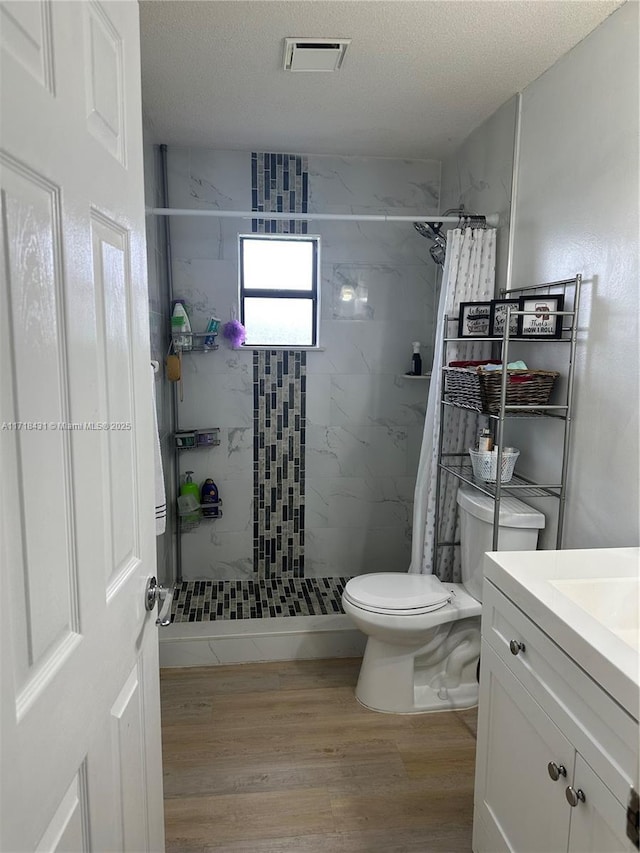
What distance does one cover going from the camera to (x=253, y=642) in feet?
8.82

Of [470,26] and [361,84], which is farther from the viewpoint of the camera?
[361,84]

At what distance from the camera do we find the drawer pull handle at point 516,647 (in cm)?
135

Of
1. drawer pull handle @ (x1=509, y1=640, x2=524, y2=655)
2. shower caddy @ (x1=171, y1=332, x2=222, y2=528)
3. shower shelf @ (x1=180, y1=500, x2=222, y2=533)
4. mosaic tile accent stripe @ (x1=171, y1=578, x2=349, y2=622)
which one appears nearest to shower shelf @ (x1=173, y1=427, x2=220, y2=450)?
shower caddy @ (x1=171, y1=332, x2=222, y2=528)

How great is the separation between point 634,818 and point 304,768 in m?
1.42

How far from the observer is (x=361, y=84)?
2.26 metres

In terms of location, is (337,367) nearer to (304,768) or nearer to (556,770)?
(304,768)

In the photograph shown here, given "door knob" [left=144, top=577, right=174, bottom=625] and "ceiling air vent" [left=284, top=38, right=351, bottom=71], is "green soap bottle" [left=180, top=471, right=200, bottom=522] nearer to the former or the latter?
"door knob" [left=144, top=577, right=174, bottom=625]

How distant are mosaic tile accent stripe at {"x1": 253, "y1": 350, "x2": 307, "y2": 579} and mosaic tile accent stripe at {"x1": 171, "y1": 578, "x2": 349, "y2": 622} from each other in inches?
5.1

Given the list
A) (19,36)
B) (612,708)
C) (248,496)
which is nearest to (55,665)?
(19,36)

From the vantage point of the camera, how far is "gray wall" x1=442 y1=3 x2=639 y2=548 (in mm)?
1696

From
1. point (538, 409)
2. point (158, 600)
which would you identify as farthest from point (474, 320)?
point (158, 600)

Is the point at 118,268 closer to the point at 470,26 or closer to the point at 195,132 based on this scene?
the point at 470,26

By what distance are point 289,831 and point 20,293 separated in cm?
176

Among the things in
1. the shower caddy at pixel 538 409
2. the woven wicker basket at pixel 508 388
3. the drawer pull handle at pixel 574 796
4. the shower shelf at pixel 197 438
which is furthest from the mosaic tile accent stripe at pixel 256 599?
the drawer pull handle at pixel 574 796
